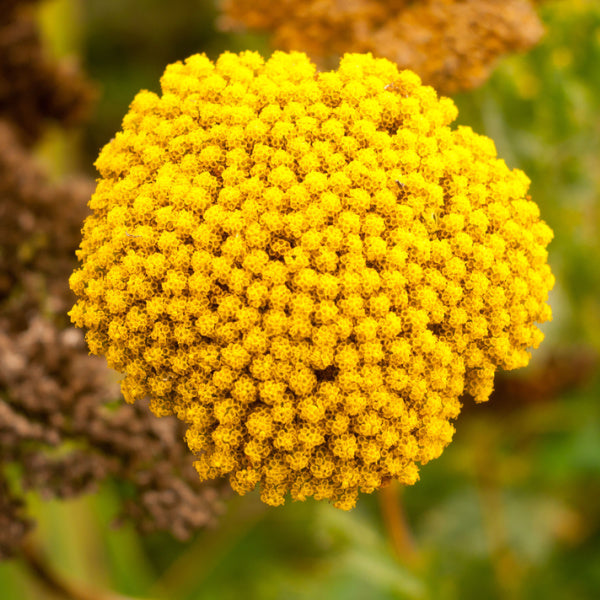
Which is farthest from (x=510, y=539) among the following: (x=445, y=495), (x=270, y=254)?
(x=270, y=254)

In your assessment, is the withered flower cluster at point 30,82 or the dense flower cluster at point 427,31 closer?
the dense flower cluster at point 427,31

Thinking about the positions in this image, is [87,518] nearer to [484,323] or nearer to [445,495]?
[445,495]

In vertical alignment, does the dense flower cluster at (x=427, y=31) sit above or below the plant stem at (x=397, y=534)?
above

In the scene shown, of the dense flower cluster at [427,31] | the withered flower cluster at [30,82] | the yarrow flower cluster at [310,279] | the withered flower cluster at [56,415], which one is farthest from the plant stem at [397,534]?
the withered flower cluster at [30,82]

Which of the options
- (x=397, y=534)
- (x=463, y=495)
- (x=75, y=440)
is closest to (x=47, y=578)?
(x=75, y=440)

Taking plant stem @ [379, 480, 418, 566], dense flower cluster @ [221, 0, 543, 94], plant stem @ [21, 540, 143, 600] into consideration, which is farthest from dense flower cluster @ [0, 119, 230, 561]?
dense flower cluster @ [221, 0, 543, 94]

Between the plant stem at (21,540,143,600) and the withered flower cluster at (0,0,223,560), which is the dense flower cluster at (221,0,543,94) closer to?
the withered flower cluster at (0,0,223,560)

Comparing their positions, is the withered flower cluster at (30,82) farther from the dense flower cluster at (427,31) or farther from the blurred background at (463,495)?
the dense flower cluster at (427,31)
